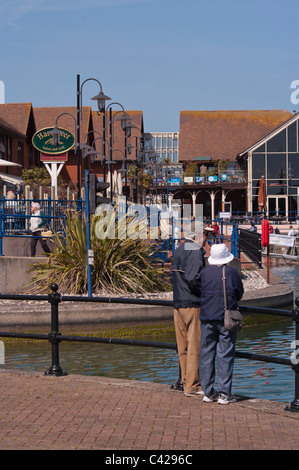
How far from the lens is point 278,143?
2707 inches

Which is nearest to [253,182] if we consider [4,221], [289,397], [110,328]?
[4,221]

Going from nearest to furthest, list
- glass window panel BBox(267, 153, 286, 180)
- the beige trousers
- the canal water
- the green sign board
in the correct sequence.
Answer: the beige trousers < the canal water < the green sign board < glass window panel BBox(267, 153, 286, 180)

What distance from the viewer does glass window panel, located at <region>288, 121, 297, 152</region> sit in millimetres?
67875

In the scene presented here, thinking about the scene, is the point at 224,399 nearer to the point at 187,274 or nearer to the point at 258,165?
the point at 187,274

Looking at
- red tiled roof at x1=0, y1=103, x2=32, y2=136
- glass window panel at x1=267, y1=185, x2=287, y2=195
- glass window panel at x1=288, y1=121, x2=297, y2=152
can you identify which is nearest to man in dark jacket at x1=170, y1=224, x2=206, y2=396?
red tiled roof at x1=0, y1=103, x2=32, y2=136

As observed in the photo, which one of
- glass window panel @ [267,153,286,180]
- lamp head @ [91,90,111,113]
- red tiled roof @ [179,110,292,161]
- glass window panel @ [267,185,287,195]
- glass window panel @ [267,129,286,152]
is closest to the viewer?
lamp head @ [91,90,111,113]

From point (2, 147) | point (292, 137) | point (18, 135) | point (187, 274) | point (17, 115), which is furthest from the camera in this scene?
point (292, 137)

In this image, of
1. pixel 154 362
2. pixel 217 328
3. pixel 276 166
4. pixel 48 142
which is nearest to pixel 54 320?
pixel 217 328

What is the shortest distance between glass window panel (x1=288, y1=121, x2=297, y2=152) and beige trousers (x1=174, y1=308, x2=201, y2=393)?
205 feet

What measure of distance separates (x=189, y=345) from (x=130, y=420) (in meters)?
1.37

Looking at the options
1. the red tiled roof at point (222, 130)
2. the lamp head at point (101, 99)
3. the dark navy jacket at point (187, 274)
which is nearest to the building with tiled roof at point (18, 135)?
the red tiled roof at point (222, 130)

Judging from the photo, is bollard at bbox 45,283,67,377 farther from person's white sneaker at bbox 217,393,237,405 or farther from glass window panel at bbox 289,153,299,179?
glass window panel at bbox 289,153,299,179

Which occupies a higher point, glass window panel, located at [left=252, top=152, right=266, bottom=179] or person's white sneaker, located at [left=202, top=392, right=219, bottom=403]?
glass window panel, located at [left=252, top=152, right=266, bottom=179]

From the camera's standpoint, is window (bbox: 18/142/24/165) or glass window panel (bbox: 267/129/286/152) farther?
glass window panel (bbox: 267/129/286/152)
